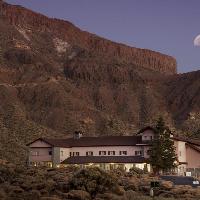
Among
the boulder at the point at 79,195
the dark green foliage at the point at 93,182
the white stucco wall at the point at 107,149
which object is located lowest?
the boulder at the point at 79,195

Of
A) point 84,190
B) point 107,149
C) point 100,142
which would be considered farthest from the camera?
point 100,142

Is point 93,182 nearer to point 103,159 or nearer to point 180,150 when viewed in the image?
point 103,159

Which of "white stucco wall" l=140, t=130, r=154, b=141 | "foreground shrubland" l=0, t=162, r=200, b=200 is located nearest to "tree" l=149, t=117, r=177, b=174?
"white stucco wall" l=140, t=130, r=154, b=141

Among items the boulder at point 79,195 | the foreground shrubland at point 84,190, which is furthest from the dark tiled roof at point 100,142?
the boulder at point 79,195

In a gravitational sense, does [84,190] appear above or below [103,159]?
below

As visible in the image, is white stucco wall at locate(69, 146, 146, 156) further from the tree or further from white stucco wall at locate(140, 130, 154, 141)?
the tree

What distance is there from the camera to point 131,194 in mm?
35812

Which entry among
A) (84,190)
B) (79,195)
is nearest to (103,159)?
(84,190)

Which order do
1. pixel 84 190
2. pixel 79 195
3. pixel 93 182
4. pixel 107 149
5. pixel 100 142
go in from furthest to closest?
pixel 100 142 < pixel 107 149 < pixel 93 182 < pixel 84 190 < pixel 79 195

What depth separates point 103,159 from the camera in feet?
273

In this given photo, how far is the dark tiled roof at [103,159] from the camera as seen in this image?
264 ft

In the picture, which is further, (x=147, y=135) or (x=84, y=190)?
(x=147, y=135)

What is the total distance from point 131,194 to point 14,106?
441 ft

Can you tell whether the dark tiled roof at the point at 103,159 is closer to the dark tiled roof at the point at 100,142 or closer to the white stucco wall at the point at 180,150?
the dark tiled roof at the point at 100,142
